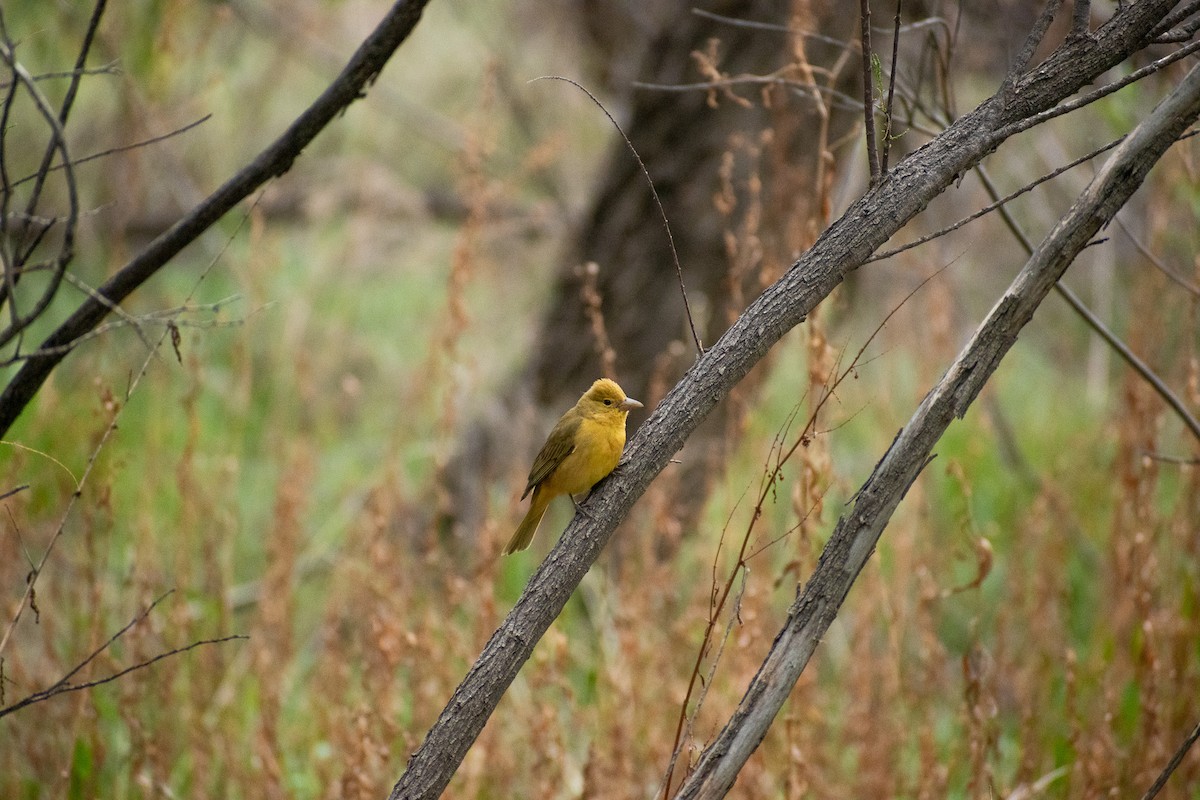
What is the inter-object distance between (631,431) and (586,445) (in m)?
2.23

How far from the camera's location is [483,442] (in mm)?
5277

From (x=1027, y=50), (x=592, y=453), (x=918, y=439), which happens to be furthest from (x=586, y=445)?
(x=1027, y=50)

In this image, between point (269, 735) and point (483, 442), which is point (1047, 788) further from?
point (483, 442)

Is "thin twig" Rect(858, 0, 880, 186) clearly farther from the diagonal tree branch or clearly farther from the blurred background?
the diagonal tree branch

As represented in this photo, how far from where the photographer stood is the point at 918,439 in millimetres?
1647


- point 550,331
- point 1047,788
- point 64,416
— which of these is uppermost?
point 550,331

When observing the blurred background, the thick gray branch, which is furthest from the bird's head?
the thick gray branch

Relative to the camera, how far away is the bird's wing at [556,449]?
2.71 meters

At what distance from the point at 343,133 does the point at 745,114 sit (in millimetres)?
4171

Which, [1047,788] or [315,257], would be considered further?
[315,257]

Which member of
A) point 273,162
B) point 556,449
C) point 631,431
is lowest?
point 556,449

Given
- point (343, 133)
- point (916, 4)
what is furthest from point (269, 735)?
point (343, 133)

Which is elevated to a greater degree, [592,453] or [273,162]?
[273,162]

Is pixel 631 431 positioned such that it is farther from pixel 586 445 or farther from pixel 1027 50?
pixel 1027 50
